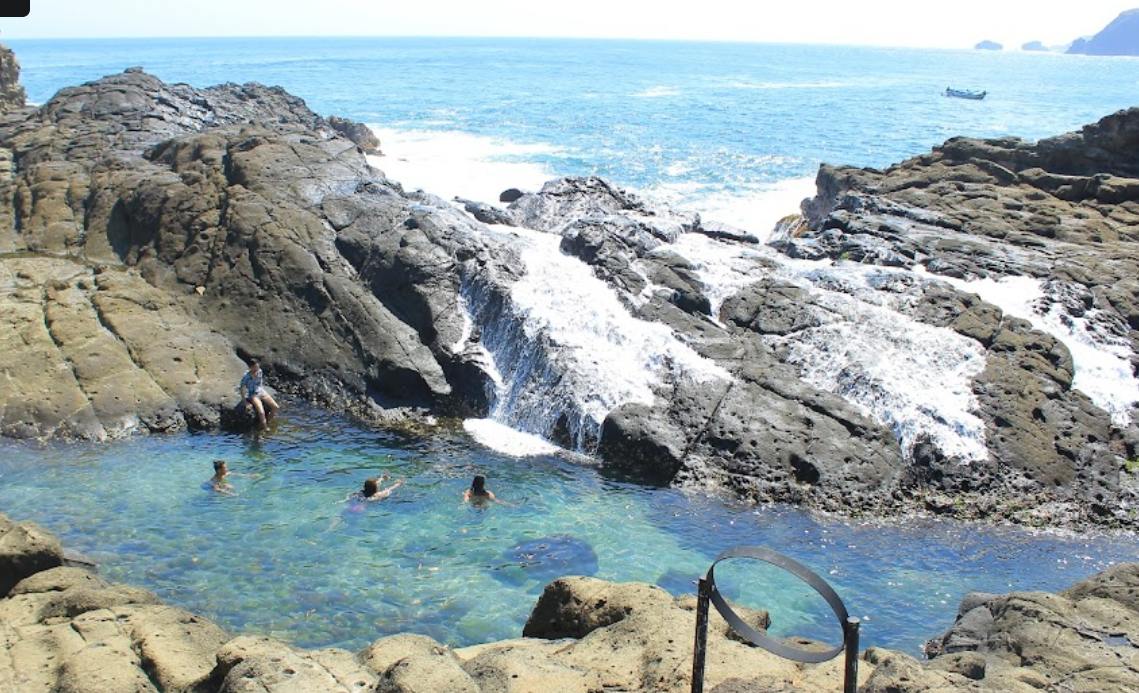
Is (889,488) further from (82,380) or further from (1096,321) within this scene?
(82,380)

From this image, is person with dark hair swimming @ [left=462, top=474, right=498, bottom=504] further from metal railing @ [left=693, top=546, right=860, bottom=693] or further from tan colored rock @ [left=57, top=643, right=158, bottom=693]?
metal railing @ [left=693, top=546, right=860, bottom=693]

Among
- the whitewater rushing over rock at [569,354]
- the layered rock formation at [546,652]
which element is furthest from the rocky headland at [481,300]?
the layered rock formation at [546,652]

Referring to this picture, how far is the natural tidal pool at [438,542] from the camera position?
1328cm

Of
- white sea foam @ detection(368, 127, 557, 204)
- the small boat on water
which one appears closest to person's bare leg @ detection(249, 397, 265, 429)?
white sea foam @ detection(368, 127, 557, 204)

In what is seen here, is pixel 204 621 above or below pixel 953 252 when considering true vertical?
below

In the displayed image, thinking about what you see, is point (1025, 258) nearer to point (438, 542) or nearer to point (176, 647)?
point (438, 542)

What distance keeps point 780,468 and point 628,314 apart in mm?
5608

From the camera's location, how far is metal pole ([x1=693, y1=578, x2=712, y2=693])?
7.51 meters

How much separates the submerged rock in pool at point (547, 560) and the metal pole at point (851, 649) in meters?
7.34

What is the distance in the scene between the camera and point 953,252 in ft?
81.1

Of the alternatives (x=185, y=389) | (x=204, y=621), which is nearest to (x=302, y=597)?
(x=204, y=621)

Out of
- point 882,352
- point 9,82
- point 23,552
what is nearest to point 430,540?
point 23,552

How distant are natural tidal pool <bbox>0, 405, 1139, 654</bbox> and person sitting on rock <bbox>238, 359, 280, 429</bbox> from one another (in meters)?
0.66

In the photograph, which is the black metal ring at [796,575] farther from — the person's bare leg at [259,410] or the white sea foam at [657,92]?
the white sea foam at [657,92]
